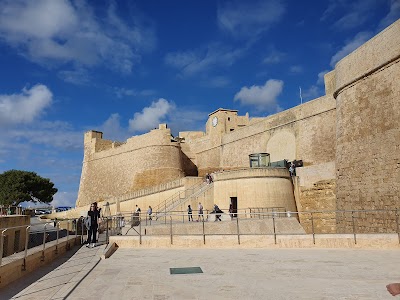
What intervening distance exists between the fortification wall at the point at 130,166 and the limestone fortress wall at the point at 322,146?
0.41 feet

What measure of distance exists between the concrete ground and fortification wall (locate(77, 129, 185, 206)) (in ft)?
102

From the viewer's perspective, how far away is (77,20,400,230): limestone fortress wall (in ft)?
50.1

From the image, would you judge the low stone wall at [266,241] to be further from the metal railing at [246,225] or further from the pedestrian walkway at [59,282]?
the pedestrian walkway at [59,282]

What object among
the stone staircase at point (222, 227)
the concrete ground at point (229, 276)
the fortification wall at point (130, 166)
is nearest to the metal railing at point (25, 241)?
the concrete ground at point (229, 276)

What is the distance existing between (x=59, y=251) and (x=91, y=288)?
422 centimetres

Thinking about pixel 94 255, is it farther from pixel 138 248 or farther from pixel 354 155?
pixel 354 155

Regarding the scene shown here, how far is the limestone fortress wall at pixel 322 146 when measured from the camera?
1527cm

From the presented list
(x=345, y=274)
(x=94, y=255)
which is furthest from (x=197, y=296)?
(x=94, y=255)

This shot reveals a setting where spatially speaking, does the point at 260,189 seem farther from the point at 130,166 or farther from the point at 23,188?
the point at 23,188

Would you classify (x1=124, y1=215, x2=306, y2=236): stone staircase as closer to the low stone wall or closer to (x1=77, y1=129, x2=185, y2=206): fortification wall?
the low stone wall

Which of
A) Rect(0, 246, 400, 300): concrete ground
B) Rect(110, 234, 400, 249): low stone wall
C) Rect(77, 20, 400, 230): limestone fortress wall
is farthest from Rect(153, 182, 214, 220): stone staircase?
Rect(0, 246, 400, 300): concrete ground

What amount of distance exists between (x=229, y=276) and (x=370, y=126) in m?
13.6

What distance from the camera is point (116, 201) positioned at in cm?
3155

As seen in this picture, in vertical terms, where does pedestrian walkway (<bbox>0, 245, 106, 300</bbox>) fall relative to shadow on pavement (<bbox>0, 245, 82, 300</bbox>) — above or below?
above
